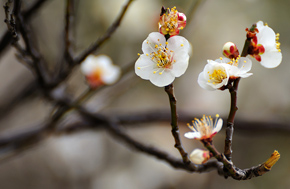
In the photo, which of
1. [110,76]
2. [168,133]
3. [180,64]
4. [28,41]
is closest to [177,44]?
[180,64]

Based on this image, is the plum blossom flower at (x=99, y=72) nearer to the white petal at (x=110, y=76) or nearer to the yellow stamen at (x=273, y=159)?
the white petal at (x=110, y=76)

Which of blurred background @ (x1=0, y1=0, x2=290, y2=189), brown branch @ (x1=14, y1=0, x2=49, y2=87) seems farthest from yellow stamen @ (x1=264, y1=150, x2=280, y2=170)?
blurred background @ (x1=0, y1=0, x2=290, y2=189)

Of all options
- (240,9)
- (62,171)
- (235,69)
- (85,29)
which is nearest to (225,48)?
(235,69)

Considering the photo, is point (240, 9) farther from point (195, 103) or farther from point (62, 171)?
point (62, 171)

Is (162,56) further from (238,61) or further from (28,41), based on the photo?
(28,41)

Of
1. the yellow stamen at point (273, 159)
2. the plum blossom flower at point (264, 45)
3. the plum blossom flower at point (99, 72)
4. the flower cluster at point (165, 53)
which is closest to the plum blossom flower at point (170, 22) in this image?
the flower cluster at point (165, 53)

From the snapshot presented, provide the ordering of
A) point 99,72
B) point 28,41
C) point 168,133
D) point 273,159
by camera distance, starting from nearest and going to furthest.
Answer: point 273,159
point 28,41
point 99,72
point 168,133
